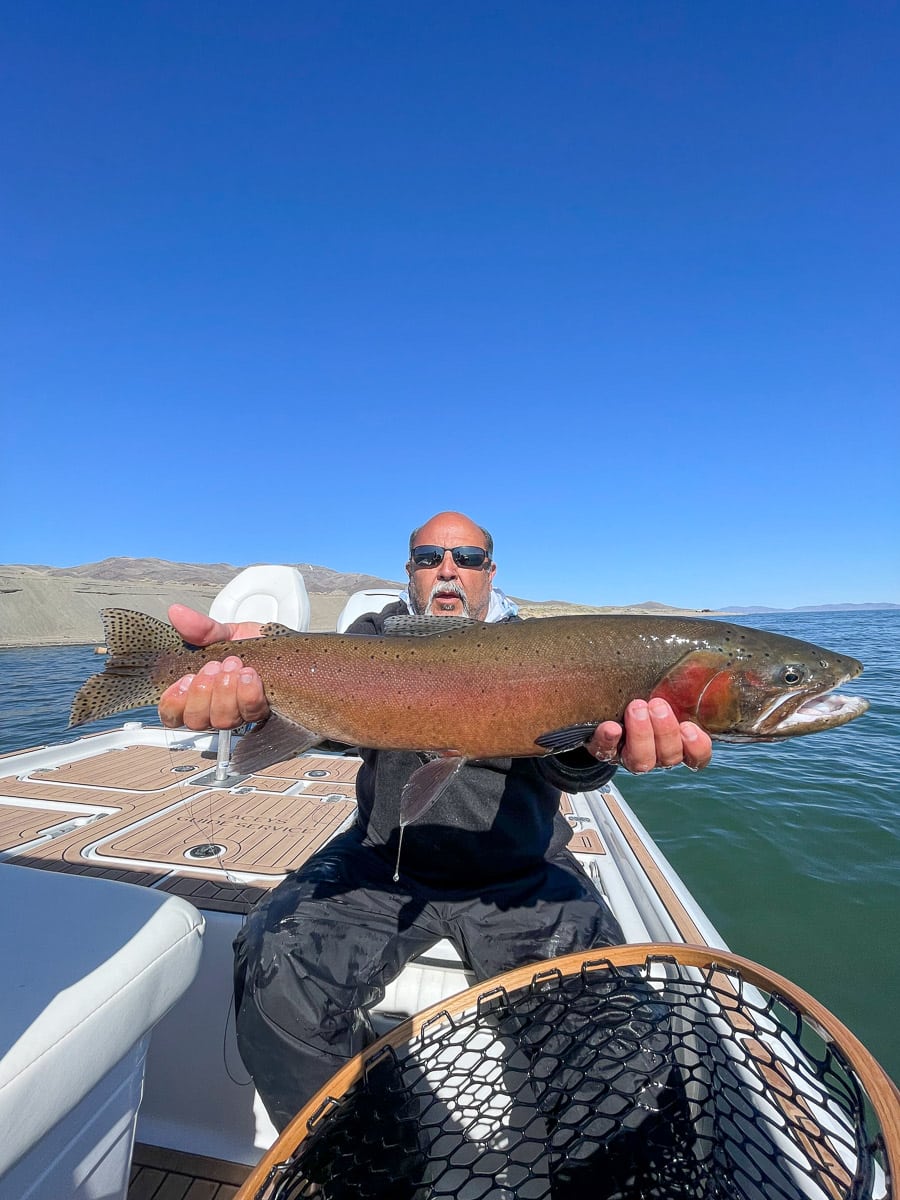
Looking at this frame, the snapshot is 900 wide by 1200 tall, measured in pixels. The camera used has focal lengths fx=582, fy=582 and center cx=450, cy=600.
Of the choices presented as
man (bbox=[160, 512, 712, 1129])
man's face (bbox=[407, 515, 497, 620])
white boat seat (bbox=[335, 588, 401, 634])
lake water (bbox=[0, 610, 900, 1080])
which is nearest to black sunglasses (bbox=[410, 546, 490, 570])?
man's face (bbox=[407, 515, 497, 620])

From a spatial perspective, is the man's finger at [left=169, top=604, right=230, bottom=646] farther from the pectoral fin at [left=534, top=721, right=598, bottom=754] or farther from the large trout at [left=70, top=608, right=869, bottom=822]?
the pectoral fin at [left=534, top=721, right=598, bottom=754]

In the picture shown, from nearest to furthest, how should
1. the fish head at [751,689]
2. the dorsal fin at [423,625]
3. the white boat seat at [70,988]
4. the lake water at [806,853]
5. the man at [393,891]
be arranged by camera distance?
1. the white boat seat at [70,988]
2. the man at [393,891]
3. the fish head at [751,689]
4. the dorsal fin at [423,625]
5. the lake water at [806,853]

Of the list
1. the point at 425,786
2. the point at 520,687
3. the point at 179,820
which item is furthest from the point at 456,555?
the point at 179,820

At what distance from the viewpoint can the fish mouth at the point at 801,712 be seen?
262 cm

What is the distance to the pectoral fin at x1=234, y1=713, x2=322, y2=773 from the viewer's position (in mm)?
2898

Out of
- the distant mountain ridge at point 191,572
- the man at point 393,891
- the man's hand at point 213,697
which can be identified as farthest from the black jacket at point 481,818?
the distant mountain ridge at point 191,572

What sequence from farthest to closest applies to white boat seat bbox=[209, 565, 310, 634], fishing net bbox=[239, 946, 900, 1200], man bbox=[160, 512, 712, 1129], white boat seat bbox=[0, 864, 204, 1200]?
white boat seat bbox=[209, 565, 310, 634]
man bbox=[160, 512, 712, 1129]
fishing net bbox=[239, 946, 900, 1200]
white boat seat bbox=[0, 864, 204, 1200]

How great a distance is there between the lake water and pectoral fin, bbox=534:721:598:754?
365 centimetres

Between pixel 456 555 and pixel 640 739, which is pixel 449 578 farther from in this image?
pixel 640 739

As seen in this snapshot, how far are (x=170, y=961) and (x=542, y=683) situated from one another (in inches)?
71.0

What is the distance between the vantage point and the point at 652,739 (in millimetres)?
2617

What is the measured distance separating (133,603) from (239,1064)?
5335 centimetres

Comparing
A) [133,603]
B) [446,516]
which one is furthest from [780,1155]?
[133,603]

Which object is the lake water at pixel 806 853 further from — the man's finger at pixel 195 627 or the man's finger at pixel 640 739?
the man's finger at pixel 195 627
